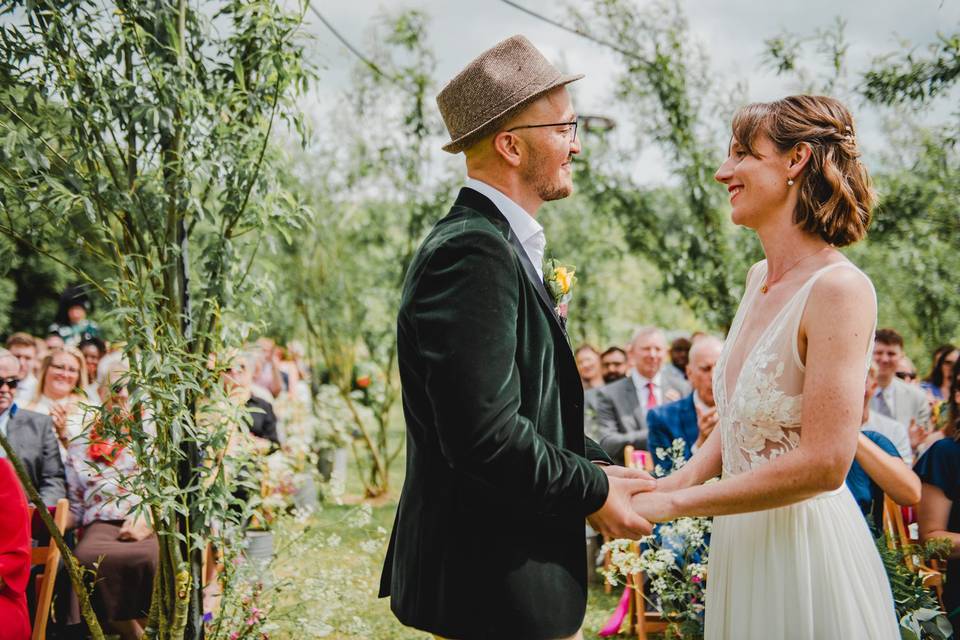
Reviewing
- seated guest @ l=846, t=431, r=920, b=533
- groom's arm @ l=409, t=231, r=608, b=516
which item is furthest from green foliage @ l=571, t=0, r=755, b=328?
groom's arm @ l=409, t=231, r=608, b=516

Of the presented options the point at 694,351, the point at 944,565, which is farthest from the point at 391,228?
the point at 944,565

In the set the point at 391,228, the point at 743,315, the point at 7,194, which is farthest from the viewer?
the point at 391,228

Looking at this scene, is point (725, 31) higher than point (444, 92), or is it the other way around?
point (725, 31)

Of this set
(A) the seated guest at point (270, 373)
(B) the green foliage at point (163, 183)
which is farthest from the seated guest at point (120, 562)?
(A) the seated guest at point (270, 373)

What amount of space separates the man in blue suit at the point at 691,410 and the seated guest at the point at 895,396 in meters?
2.81

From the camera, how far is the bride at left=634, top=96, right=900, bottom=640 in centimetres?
210

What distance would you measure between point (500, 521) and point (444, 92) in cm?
119

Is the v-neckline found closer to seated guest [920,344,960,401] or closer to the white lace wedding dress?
the white lace wedding dress

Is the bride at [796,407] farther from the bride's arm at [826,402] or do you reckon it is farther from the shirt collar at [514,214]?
the shirt collar at [514,214]

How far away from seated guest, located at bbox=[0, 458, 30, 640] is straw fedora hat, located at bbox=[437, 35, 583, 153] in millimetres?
2854

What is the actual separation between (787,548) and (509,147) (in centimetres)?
132

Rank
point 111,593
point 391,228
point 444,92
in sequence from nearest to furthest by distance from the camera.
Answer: point 444,92
point 111,593
point 391,228

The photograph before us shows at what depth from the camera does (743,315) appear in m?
2.61

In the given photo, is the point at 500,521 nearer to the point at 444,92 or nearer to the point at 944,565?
the point at 444,92
